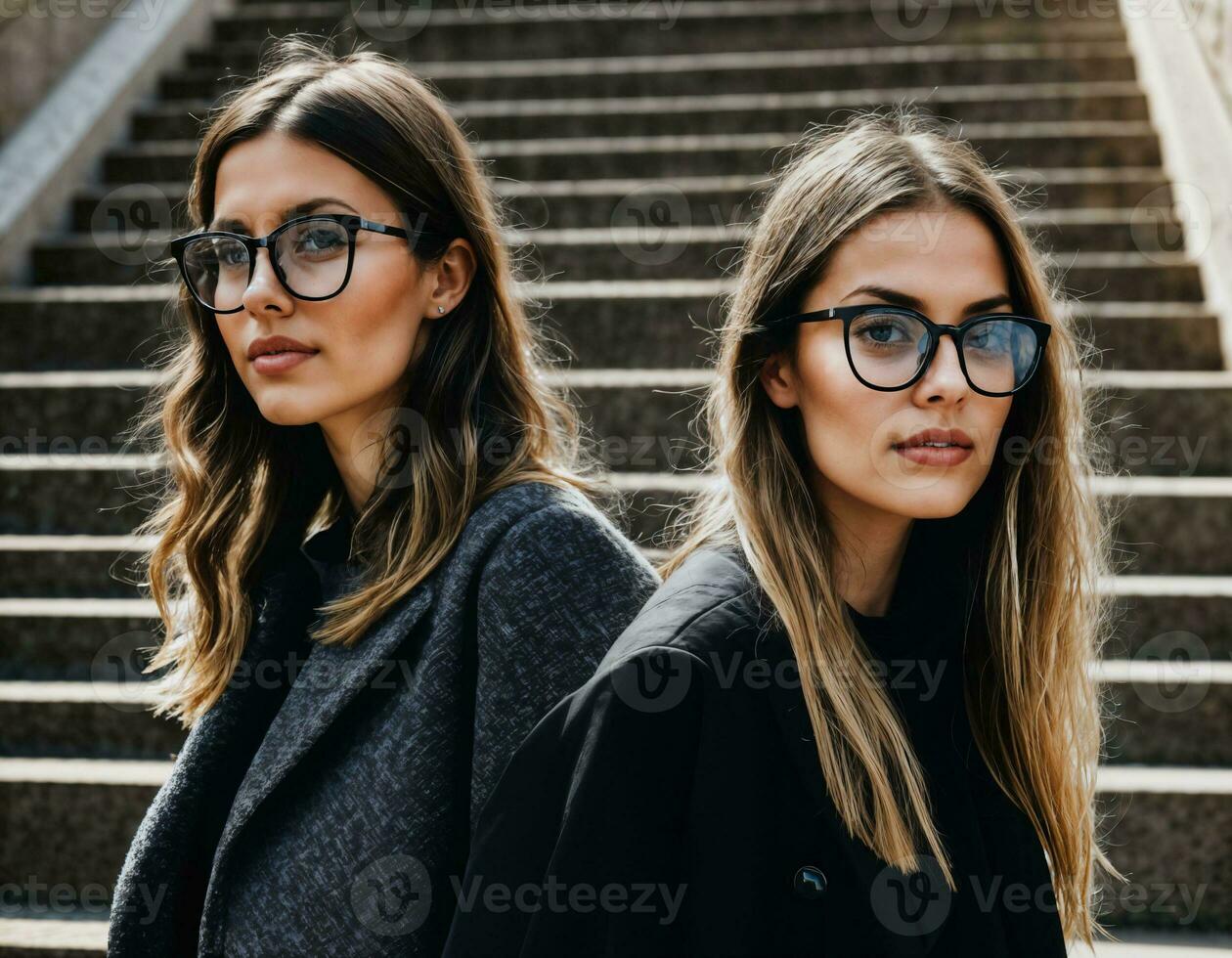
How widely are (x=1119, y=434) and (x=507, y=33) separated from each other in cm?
359

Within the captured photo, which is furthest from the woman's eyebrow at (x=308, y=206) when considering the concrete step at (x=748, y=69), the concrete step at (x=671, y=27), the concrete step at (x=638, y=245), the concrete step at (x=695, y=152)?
the concrete step at (x=671, y=27)

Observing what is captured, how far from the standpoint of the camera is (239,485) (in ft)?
6.16

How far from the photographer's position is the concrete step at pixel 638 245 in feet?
12.8

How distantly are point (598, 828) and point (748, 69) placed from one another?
448 centimetres

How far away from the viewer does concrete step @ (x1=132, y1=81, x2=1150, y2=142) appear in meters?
4.51

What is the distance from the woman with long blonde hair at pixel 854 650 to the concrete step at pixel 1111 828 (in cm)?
104

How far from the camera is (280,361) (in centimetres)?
154

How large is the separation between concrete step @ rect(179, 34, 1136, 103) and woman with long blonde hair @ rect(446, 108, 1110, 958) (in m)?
3.60

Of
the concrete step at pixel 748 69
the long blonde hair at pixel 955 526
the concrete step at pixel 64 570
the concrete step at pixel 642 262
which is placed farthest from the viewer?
the concrete step at pixel 748 69

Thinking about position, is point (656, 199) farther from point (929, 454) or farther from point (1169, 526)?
point (929, 454)

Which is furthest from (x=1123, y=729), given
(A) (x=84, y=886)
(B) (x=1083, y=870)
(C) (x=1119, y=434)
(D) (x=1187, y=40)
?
(D) (x=1187, y=40)

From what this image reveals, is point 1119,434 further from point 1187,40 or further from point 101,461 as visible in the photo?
point 101,461

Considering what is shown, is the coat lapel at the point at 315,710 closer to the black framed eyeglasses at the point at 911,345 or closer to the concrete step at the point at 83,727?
the black framed eyeglasses at the point at 911,345

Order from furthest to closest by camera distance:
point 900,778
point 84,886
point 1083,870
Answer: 1. point 84,886
2. point 1083,870
3. point 900,778
